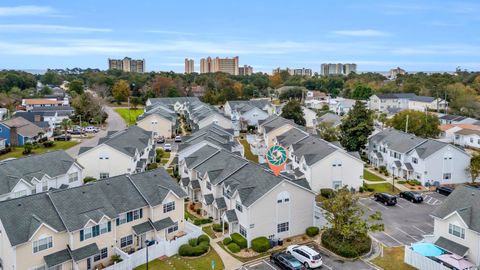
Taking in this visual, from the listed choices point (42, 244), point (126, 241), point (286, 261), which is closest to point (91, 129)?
point (126, 241)

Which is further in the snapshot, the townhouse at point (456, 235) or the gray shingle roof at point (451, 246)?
the gray shingle roof at point (451, 246)

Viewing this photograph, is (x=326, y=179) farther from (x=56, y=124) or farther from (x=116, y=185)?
(x=56, y=124)

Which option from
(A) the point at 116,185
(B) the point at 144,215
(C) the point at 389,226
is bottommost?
(C) the point at 389,226

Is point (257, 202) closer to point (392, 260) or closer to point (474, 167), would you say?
point (392, 260)

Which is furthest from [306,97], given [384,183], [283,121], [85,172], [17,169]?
[17,169]

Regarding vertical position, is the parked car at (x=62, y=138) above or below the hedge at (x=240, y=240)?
above

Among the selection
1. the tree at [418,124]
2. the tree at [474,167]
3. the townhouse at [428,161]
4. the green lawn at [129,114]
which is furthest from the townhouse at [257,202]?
the green lawn at [129,114]

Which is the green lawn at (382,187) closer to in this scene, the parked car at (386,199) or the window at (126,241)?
the parked car at (386,199)
